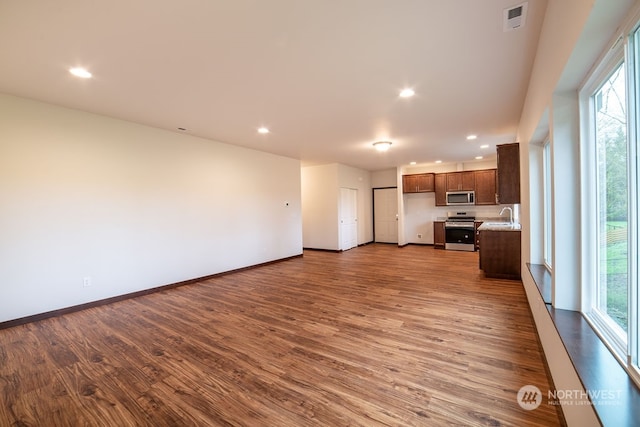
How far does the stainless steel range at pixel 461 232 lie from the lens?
310 inches

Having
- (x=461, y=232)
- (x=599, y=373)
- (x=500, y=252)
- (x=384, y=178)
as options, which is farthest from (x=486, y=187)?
(x=599, y=373)

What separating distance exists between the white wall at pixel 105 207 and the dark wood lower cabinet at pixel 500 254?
4875 mm

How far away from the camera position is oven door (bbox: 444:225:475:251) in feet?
25.8

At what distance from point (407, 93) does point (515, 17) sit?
1.33 meters

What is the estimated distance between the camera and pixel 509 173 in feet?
13.3

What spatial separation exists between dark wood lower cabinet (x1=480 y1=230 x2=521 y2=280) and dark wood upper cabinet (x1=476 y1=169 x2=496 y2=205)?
11.8ft

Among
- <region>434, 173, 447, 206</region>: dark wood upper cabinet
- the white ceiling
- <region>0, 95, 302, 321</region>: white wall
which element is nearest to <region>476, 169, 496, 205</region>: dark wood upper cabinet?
<region>434, 173, 447, 206</region>: dark wood upper cabinet

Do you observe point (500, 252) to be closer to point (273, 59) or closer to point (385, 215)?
point (273, 59)

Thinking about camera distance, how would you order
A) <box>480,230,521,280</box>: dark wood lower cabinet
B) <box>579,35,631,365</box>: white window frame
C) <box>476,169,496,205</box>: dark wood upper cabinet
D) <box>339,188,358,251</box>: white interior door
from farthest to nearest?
<box>339,188,358,251</box>: white interior door < <box>476,169,496,205</box>: dark wood upper cabinet < <box>480,230,521,280</box>: dark wood lower cabinet < <box>579,35,631,365</box>: white window frame

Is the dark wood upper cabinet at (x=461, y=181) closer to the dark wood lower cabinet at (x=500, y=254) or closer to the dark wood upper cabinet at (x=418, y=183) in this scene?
the dark wood upper cabinet at (x=418, y=183)

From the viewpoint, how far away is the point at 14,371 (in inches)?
91.0

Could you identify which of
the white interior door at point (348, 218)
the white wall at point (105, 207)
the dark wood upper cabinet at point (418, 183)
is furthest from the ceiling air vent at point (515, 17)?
the dark wood upper cabinet at point (418, 183)

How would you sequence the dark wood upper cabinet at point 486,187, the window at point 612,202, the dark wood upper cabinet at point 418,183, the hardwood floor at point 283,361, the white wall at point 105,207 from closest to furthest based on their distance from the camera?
the window at point 612,202 < the hardwood floor at point 283,361 < the white wall at point 105,207 < the dark wood upper cabinet at point 486,187 < the dark wood upper cabinet at point 418,183

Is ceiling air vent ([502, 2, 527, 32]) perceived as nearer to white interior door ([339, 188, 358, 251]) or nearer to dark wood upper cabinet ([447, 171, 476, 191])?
white interior door ([339, 188, 358, 251])
